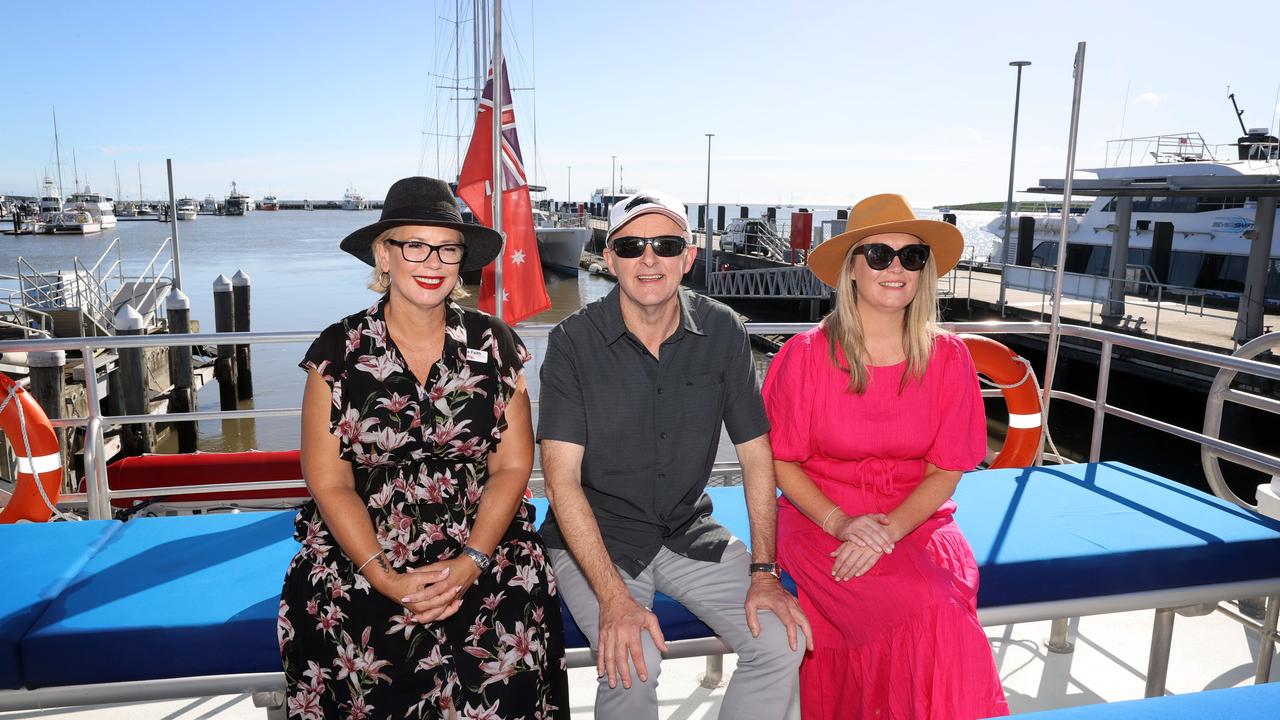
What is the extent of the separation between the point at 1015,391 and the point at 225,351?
15800 millimetres

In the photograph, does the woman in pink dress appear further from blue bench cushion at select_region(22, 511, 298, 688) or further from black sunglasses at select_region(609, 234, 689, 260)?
blue bench cushion at select_region(22, 511, 298, 688)

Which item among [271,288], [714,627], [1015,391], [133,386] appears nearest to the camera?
[714,627]

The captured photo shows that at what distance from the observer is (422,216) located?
6.70 feet

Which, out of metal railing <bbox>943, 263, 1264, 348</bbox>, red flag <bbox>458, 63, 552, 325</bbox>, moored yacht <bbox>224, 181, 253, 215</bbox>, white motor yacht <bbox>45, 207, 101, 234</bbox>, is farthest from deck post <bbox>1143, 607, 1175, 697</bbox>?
moored yacht <bbox>224, 181, 253, 215</bbox>

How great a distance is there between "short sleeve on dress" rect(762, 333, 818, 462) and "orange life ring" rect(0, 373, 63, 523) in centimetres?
283

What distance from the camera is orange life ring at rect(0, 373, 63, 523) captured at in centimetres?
309

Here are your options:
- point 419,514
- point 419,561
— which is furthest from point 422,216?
point 419,561

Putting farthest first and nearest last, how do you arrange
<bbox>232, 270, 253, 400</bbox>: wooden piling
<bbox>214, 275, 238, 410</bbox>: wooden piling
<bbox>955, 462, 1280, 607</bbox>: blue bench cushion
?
1. <bbox>232, 270, 253, 400</bbox>: wooden piling
2. <bbox>214, 275, 238, 410</bbox>: wooden piling
3. <bbox>955, 462, 1280, 607</bbox>: blue bench cushion

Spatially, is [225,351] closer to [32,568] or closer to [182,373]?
[182,373]

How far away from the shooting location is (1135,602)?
2.43 meters

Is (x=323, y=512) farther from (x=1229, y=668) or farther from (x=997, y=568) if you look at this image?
(x=1229, y=668)

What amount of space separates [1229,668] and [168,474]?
188 inches

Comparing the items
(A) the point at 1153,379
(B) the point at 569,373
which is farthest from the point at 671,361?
(A) the point at 1153,379

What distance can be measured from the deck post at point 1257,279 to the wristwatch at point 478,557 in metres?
15.1
